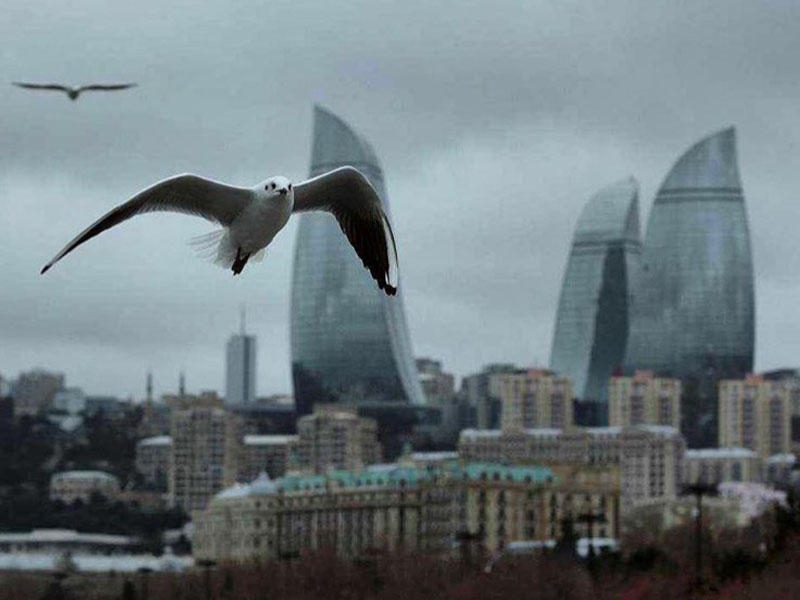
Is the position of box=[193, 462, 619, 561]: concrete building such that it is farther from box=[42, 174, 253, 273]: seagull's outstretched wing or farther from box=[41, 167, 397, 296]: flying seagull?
box=[42, 174, 253, 273]: seagull's outstretched wing

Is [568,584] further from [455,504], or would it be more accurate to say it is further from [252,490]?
[252,490]

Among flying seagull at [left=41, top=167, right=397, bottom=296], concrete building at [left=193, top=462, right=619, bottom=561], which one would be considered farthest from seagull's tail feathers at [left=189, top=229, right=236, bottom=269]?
concrete building at [left=193, top=462, right=619, bottom=561]

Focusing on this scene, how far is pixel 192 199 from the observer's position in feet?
77.7

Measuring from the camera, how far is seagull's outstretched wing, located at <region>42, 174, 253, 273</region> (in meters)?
22.9

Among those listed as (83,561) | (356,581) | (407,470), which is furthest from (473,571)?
(407,470)

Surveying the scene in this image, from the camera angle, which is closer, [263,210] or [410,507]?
[263,210]

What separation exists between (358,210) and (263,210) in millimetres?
1585

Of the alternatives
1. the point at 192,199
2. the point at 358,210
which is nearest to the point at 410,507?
the point at 358,210

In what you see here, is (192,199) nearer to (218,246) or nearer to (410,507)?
(218,246)

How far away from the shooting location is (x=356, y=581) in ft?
262

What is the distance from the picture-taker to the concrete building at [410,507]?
150375 mm

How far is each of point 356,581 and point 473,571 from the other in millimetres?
4361

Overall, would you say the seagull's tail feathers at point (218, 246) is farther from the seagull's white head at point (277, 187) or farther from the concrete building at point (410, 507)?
the concrete building at point (410, 507)

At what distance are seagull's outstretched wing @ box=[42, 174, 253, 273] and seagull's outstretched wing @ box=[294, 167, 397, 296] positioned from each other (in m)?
0.69
